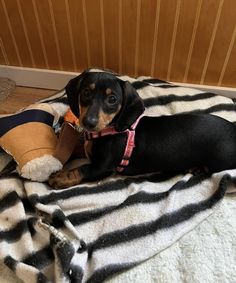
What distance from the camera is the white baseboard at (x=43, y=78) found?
2008 mm

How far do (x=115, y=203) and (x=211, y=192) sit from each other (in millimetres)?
437

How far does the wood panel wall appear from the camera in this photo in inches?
66.7

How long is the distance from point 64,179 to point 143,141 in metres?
0.40

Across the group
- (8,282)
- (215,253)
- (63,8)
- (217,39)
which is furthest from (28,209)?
(217,39)

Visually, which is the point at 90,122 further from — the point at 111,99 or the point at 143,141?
the point at 143,141

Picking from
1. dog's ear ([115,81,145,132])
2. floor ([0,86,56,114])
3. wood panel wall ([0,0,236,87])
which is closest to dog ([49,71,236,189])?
dog's ear ([115,81,145,132])

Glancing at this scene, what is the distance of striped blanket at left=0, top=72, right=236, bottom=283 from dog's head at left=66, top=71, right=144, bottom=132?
0.32m

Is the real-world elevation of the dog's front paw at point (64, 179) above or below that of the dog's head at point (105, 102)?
below

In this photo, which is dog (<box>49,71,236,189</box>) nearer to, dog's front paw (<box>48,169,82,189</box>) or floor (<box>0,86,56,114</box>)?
dog's front paw (<box>48,169,82,189</box>)

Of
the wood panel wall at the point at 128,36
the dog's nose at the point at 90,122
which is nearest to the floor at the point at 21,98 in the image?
the wood panel wall at the point at 128,36

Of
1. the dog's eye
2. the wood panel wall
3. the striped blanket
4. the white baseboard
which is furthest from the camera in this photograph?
the white baseboard

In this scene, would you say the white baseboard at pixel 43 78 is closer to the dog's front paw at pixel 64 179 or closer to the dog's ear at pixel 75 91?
the dog's ear at pixel 75 91

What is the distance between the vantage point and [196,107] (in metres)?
1.79

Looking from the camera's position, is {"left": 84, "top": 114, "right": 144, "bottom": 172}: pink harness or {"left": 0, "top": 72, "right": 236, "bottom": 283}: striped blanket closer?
{"left": 0, "top": 72, "right": 236, "bottom": 283}: striped blanket
